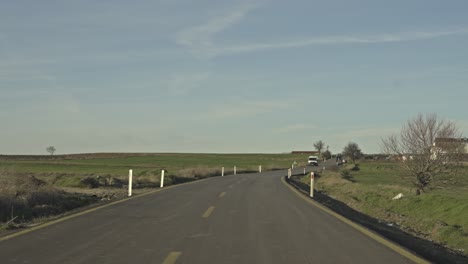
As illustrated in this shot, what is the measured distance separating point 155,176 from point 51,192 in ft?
66.3

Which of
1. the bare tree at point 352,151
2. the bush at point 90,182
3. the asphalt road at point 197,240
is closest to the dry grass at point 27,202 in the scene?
the asphalt road at point 197,240

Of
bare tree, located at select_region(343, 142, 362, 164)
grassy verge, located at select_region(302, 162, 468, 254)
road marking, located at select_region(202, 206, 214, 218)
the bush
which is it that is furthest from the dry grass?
bare tree, located at select_region(343, 142, 362, 164)

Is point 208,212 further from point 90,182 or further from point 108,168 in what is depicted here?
point 108,168

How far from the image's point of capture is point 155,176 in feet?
130

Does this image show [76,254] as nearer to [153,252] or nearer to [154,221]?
[153,252]

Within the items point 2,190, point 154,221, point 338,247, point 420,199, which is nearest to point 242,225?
point 154,221

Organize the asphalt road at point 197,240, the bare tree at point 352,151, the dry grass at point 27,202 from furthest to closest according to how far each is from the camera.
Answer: the bare tree at point 352,151, the dry grass at point 27,202, the asphalt road at point 197,240

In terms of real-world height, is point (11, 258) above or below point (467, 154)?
below

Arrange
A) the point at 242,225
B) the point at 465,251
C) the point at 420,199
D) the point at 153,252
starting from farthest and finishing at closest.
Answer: the point at 420,199
the point at 465,251
the point at 242,225
the point at 153,252

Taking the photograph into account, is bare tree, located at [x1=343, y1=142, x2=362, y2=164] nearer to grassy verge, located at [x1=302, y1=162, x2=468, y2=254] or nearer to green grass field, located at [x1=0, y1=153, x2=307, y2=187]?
green grass field, located at [x1=0, y1=153, x2=307, y2=187]

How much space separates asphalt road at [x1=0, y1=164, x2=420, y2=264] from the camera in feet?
25.0

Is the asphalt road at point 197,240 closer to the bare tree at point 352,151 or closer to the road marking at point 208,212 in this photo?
the road marking at point 208,212

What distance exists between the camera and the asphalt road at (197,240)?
7.63 metres

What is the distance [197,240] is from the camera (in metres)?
→ 9.29
